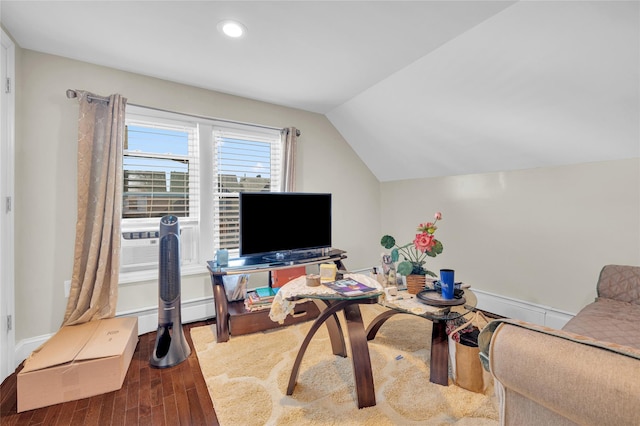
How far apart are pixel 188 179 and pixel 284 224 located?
3.67 ft

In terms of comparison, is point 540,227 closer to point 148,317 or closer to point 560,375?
point 560,375

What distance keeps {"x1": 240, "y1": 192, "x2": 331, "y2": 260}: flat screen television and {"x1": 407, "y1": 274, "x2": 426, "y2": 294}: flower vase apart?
127cm

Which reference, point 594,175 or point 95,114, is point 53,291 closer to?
point 95,114

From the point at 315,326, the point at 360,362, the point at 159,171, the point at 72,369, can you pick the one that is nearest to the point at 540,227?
the point at 360,362

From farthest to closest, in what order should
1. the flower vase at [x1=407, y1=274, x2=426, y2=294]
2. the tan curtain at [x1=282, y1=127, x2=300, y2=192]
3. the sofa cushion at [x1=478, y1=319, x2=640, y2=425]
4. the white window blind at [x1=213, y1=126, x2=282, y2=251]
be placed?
the tan curtain at [x1=282, y1=127, x2=300, y2=192] < the white window blind at [x1=213, y1=126, x2=282, y2=251] < the flower vase at [x1=407, y1=274, x2=426, y2=294] < the sofa cushion at [x1=478, y1=319, x2=640, y2=425]

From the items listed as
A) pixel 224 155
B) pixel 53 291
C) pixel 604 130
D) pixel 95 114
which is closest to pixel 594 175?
pixel 604 130

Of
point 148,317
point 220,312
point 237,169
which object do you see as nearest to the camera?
point 220,312

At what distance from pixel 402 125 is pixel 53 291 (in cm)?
368

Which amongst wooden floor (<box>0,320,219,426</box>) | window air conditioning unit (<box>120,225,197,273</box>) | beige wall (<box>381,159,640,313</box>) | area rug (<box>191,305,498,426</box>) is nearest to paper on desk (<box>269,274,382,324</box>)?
area rug (<box>191,305,498,426</box>)

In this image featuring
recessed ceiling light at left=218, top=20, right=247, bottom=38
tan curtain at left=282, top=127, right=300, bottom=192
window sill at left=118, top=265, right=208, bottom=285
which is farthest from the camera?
tan curtain at left=282, top=127, right=300, bottom=192

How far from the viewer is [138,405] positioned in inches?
68.0

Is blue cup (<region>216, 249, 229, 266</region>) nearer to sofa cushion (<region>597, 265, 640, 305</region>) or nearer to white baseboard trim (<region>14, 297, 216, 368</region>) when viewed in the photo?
white baseboard trim (<region>14, 297, 216, 368</region>)

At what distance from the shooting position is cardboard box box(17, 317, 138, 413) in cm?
170

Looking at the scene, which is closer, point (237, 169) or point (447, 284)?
point (447, 284)
